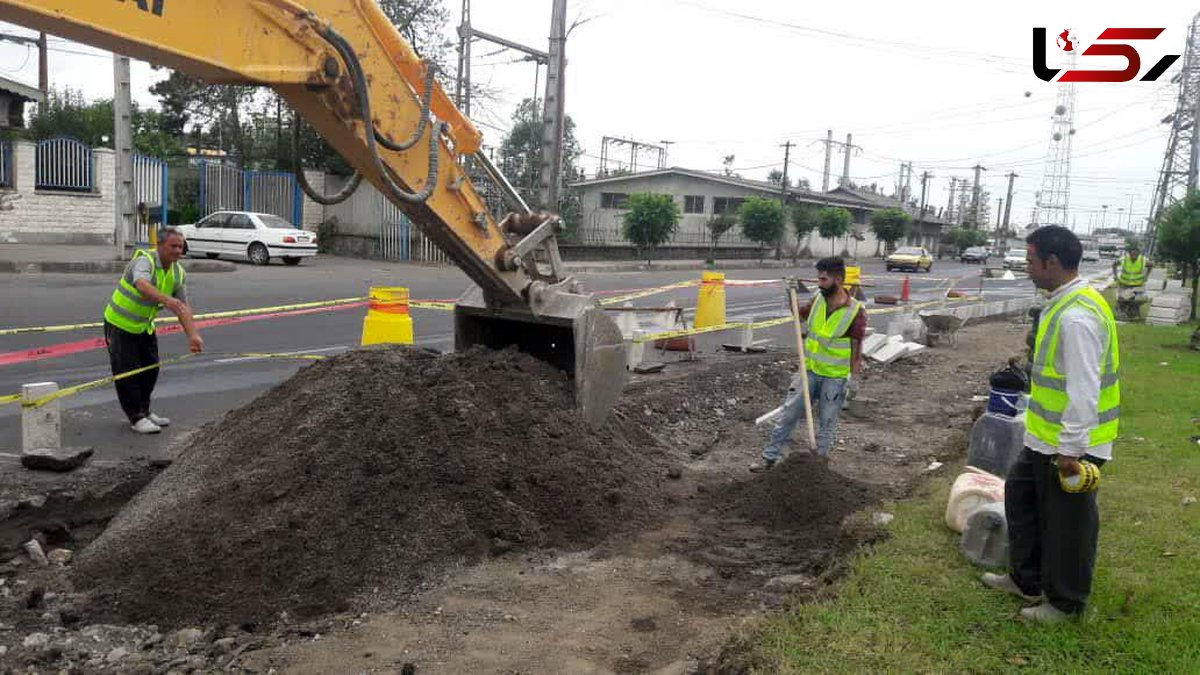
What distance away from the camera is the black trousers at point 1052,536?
376cm

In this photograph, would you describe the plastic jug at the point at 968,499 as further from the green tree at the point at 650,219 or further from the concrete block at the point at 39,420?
the green tree at the point at 650,219

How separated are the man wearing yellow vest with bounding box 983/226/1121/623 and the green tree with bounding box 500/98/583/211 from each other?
29.2m

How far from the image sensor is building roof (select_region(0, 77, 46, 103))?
70.9 feet

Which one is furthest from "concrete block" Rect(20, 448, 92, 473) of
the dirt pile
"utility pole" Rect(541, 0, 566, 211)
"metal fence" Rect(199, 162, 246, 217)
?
"metal fence" Rect(199, 162, 246, 217)

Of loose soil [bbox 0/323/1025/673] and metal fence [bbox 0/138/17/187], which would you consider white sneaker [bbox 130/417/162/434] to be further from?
metal fence [bbox 0/138/17/187]

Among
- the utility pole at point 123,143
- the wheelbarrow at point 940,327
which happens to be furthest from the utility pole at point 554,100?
the wheelbarrow at point 940,327

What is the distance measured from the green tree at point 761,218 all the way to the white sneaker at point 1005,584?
137 ft

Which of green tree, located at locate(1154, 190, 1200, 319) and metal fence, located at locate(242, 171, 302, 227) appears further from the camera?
metal fence, located at locate(242, 171, 302, 227)

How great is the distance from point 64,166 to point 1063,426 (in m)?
25.9

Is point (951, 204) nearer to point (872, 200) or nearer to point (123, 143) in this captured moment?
point (872, 200)

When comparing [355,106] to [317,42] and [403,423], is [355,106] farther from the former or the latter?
[403,423]

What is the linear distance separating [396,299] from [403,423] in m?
3.65

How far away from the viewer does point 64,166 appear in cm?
2369

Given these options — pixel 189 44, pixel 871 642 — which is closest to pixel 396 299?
pixel 189 44
